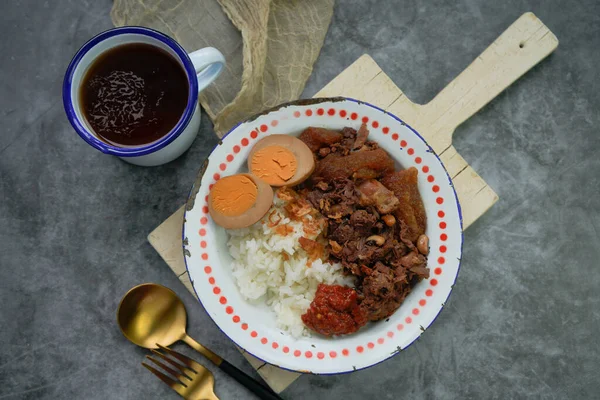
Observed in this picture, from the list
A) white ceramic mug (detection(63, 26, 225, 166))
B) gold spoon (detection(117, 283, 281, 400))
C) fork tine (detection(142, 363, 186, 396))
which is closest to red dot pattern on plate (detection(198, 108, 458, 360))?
white ceramic mug (detection(63, 26, 225, 166))

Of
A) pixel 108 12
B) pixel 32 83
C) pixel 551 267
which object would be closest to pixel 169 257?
pixel 32 83

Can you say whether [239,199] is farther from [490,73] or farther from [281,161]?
[490,73]

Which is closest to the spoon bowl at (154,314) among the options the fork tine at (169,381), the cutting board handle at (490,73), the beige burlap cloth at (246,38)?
the fork tine at (169,381)

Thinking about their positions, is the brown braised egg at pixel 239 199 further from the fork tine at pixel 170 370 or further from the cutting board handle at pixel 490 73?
the cutting board handle at pixel 490 73

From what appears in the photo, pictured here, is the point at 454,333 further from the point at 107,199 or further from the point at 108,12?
the point at 108,12

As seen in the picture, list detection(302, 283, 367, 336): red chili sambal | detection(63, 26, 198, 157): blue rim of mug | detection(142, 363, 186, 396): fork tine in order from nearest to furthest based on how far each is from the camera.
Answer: detection(63, 26, 198, 157): blue rim of mug
detection(302, 283, 367, 336): red chili sambal
detection(142, 363, 186, 396): fork tine

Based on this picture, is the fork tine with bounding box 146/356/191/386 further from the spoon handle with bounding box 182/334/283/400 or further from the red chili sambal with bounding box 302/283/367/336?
the red chili sambal with bounding box 302/283/367/336
